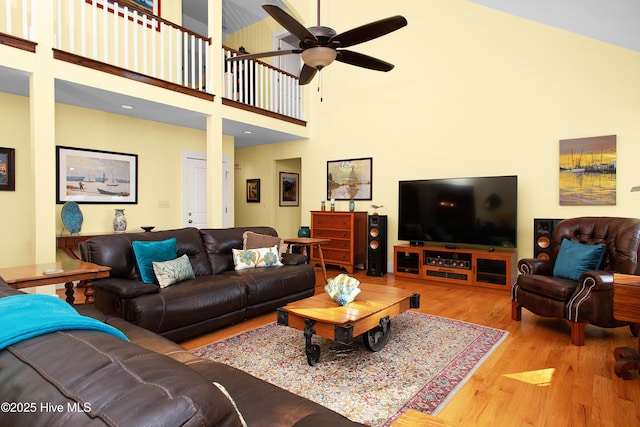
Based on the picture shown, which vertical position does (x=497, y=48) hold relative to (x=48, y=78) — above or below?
above

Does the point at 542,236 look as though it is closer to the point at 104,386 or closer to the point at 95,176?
the point at 104,386

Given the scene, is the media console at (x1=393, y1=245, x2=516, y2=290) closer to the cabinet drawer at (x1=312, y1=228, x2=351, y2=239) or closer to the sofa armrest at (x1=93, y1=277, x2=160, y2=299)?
the cabinet drawer at (x1=312, y1=228, x2=351, y2=239)

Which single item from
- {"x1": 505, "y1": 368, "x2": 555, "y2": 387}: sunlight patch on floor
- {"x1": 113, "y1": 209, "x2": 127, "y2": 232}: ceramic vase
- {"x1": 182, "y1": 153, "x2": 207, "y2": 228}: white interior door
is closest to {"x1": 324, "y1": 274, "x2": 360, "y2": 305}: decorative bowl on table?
{"x1": 505, "y1": 368, "x2": 555, "y2": 387}: sunlight patch on floor

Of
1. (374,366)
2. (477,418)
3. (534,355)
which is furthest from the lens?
(534,355)

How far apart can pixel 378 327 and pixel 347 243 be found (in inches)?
133

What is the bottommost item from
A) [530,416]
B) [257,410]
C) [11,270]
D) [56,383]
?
[530,416]

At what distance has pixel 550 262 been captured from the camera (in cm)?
368

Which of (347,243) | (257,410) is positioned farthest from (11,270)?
(347,243)

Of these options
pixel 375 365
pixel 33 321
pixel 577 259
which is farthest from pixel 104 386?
pixel 577 259

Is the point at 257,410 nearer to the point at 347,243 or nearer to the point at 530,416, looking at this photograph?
the point at 530,416

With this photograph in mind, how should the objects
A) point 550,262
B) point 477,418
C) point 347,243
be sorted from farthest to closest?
point 347,243 → point 550,262 → point 477,418

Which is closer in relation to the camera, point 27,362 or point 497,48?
point 27,362

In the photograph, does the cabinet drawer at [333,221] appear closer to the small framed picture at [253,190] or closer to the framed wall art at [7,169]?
the small framed picture at [253,190]

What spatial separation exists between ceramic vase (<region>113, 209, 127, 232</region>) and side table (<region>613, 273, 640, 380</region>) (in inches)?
224
